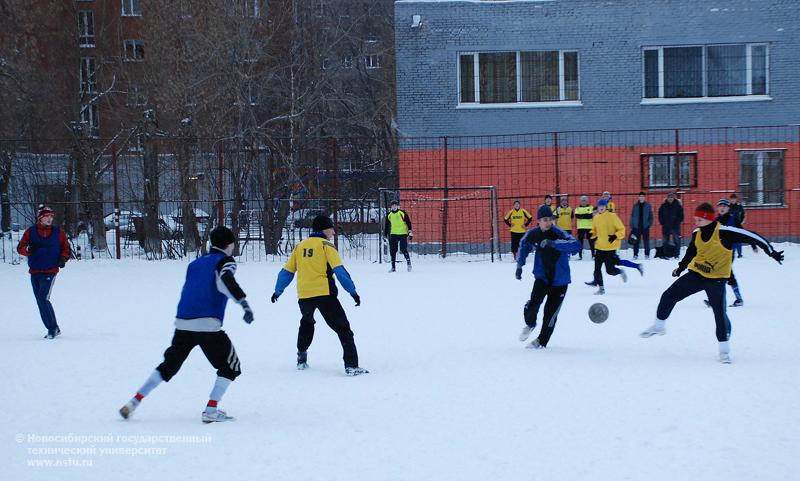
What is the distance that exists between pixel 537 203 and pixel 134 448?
70.7 feet

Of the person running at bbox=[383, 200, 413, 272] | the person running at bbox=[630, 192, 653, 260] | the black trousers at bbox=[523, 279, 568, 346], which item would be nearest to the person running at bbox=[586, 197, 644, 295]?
the black trousers at bbox=[523, 279, 568, 346]

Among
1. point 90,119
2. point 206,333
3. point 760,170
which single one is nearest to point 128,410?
point 206,333

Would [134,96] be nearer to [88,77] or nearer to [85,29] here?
[88,77]

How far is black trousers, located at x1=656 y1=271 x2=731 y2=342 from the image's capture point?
10312 millimetres

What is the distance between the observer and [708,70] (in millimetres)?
28234

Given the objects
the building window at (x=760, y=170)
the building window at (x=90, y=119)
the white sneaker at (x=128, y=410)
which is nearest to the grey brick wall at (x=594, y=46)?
the building window at (x=760, y=170)

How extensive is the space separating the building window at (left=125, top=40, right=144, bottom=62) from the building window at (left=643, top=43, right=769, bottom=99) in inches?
784

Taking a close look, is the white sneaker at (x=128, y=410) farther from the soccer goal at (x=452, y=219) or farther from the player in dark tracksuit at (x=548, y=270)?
the soccer goal at (x=452, y=219)

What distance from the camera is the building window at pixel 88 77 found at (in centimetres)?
3894

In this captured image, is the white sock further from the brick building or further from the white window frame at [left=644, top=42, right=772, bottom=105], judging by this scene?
the white window frame at [left=644, top=42, right=772, bottom=105]

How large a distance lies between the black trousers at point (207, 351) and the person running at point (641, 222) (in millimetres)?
18630

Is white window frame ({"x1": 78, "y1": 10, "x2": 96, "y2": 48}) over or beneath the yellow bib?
over

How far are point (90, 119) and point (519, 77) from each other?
20.6 metres

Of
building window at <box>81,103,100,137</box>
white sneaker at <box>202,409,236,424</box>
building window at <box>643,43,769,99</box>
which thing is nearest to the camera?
white sneaker at <box>202,409,236,424</box>
